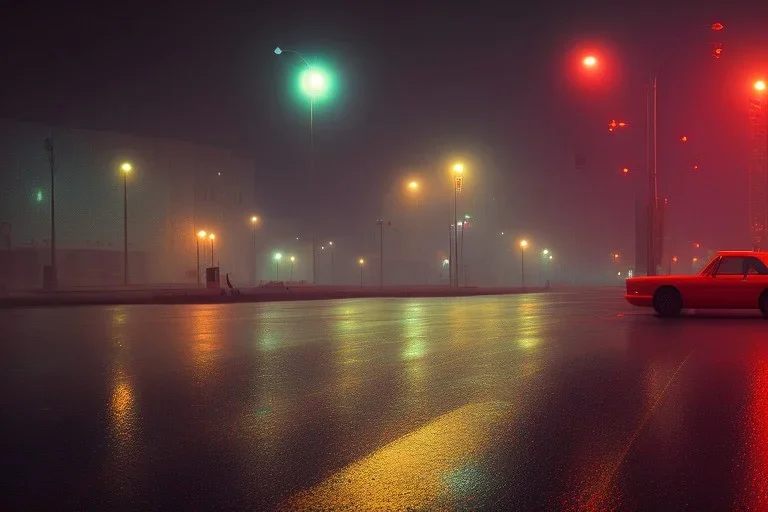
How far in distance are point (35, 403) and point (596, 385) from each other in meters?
6.01

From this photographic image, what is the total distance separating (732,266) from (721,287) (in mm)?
649

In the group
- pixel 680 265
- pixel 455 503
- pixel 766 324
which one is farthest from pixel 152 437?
pixel 680 265

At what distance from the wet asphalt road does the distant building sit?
184 feet

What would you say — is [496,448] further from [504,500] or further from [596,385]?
[596,385]

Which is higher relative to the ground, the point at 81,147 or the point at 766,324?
the point at 81,147

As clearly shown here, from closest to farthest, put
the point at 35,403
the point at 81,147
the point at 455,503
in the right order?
the point at 455,503 → the point at 35,403 → the point at 81,147

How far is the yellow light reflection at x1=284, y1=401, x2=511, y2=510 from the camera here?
3736mm

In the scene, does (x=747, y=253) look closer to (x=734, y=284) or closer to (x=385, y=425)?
(x=734, y=284)

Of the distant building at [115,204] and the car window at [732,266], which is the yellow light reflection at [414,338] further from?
the distant building at [115,204]

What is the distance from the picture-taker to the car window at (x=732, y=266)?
16.7 meters

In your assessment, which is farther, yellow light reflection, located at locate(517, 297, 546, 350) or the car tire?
the car tire

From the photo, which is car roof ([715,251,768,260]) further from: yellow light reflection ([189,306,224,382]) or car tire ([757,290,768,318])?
yellow light reflection ([189,306,224,382])

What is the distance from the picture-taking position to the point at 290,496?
383 cm

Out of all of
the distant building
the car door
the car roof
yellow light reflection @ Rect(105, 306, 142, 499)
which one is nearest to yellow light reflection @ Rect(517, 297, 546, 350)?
the car door
